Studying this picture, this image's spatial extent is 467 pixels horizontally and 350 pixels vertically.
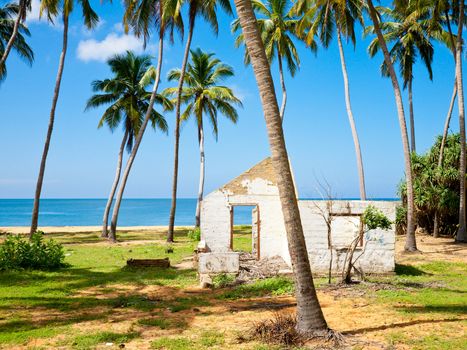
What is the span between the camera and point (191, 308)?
948 cm

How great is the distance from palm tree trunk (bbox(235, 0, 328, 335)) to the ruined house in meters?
4.72

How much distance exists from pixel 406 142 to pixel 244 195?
6962 mm

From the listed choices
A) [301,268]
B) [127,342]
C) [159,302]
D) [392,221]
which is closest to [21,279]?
[159,302]

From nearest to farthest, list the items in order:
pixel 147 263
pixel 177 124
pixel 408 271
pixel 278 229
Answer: pixel 408 271 → pixel 147 263 → pixel 278 229 → pixel 177 124

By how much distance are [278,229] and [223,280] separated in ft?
13.9

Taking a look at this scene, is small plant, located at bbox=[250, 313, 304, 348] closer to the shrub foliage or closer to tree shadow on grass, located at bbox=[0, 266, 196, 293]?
tree shadow on grass, located at bbox=[0, 266, 196, 293]

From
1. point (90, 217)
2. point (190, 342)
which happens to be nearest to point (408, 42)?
point (190, 342)

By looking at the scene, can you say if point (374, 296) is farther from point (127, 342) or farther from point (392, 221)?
point (127, 342)

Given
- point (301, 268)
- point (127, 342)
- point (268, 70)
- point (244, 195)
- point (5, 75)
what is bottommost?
point (127, 342)

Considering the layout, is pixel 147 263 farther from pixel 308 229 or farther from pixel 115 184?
pixel 115 184

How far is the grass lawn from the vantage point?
7.15 m

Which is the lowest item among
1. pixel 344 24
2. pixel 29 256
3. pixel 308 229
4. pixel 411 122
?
pixel 29 256

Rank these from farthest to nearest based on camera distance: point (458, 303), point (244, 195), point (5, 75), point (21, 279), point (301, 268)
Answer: point (5, 75)
point (244, 195)
point (21, 279)
point (458, 303)
point (301, 268)

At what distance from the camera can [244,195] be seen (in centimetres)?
1700
